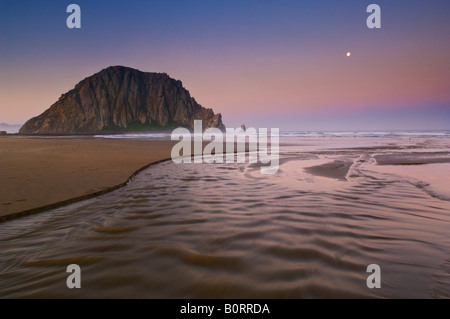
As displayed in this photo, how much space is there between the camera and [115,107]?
176m

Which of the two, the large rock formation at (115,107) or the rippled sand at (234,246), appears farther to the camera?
the large rock formation at (115,107)

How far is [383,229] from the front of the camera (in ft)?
13.3

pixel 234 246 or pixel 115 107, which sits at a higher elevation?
pixel 115 107

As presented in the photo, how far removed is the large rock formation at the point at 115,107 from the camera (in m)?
170

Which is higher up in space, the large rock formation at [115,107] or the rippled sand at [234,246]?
the large rock formation at [115,107]

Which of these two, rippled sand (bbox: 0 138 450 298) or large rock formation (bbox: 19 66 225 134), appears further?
large rock formation (bbox: 19 66 225 134)

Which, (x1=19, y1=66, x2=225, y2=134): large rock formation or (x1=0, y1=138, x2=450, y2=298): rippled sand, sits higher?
(x1=19, y1=66, x2=225, y2=134): large rock formation

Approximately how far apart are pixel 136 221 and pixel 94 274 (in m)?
1.84

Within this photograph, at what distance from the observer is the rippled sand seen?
98.1 inches

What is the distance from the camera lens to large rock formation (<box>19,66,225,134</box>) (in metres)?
170

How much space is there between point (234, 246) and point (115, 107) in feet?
649

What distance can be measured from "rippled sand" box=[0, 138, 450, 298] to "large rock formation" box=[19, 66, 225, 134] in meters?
180

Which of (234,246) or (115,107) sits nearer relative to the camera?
(234,246)

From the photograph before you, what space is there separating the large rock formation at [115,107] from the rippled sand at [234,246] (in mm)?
179569
